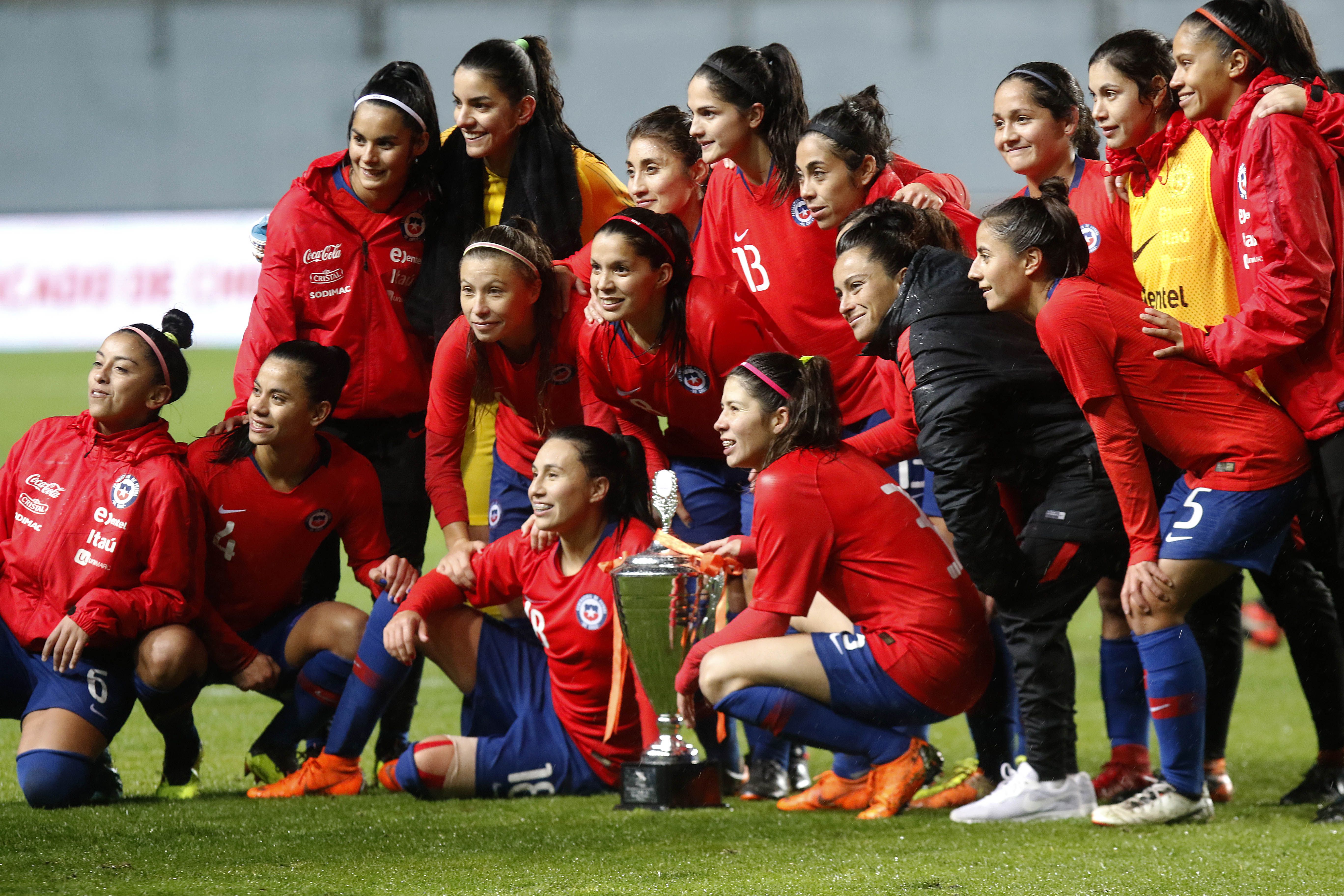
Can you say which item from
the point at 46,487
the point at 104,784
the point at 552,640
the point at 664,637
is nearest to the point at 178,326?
the point at 46,487

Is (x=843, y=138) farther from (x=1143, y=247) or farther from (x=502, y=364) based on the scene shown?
(x=502, y=364)

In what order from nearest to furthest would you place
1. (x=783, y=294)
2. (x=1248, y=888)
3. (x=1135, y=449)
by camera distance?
(x=1248, y=888), (x=1135, y=449), (x=783, y=294)

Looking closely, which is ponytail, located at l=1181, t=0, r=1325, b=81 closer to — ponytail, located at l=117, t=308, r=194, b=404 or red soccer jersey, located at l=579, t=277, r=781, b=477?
red soccer jersey, located at l=579, t=277, r=781, b=477

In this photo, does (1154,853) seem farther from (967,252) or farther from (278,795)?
(278,795)

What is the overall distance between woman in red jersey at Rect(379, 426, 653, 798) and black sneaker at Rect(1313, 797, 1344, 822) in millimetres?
1526

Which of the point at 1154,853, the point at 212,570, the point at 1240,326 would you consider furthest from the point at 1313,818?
the point at 212,570

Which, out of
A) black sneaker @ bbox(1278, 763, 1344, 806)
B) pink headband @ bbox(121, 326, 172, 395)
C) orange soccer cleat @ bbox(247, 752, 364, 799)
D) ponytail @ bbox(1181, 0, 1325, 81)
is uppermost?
ponytail @ bbox(1181, 0, 1325, 81)

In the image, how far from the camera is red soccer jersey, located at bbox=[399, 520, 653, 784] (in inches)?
A: 140

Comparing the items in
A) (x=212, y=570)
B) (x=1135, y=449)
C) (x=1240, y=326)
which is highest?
(x=1240, y=326)

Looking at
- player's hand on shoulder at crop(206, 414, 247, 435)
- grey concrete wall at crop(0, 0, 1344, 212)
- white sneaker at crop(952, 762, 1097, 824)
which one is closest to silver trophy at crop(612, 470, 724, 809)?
white sneaker at crop(952, 762, 1097, 824)

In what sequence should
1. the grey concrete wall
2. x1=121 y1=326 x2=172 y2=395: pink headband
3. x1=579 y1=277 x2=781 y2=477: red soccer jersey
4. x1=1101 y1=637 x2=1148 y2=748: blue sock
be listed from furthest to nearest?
1. the grey concrete wall
2. x1=121 y1=326 x2=172 y2=395: pink headband
3. x1=579 y1=277 x2=781 y2=477: red soccer jersey
4. x1=1101 y1=637 x2=1148 y2=748: blue sock

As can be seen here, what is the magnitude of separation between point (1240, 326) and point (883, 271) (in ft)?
2.56

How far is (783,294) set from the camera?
3.83 meters

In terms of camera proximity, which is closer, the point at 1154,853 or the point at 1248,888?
the point at 1248,888
